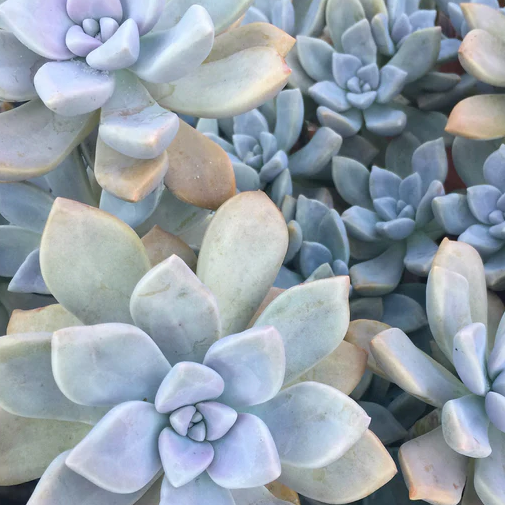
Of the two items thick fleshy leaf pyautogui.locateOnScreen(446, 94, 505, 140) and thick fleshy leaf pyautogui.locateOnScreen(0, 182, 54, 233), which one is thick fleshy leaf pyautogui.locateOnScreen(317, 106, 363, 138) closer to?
thick fleshy leaf pyautogui.locateOnScreen(446, 94, 505, 140)

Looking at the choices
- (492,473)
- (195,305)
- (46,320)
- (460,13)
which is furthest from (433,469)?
(460,13)

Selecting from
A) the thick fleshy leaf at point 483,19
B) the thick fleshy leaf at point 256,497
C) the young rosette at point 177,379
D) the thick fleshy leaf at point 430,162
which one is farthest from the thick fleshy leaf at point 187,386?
the thick fleshy leaf at point 483,19

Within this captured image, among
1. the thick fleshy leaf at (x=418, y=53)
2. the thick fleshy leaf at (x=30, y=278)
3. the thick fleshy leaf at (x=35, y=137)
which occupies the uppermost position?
the thick fleshy leaf at (x=35, y=137)

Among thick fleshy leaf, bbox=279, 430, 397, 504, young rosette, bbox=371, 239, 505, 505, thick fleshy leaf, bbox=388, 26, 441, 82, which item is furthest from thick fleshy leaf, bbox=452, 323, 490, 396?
thick fleshy leaf, bbox=388, 26, 441, 82

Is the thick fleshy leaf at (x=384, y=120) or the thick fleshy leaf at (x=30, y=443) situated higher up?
the thick fleshy leaf at (x=384, y=120)

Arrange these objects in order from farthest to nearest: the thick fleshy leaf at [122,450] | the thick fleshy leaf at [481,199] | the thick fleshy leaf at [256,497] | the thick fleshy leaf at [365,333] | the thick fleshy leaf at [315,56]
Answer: the thick fleshy leaf at [315,56] < the thick fleshy leaf at [481,199] < the thick fleshy leaf at [365,333] < the thick fleshy leaf at [256,497] < the thick fleshy leaf at [122,450]

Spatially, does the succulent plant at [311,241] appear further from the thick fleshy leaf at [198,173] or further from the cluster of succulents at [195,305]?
the thick fleshy leaf at [198,173]

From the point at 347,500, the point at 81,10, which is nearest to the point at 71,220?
the point at 81,10

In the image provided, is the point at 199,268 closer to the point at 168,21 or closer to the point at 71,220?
the point at 71,220
